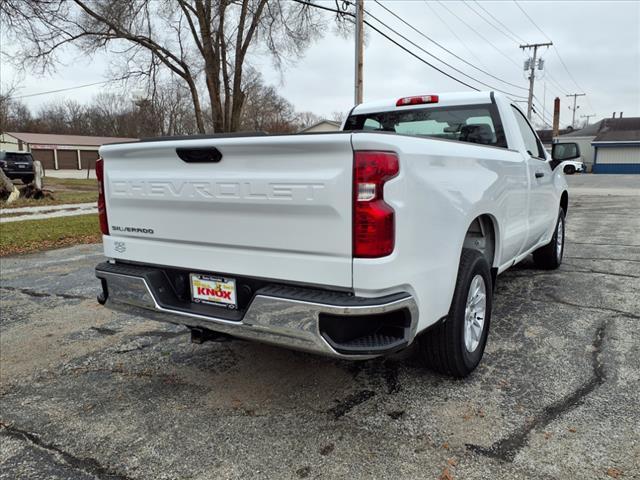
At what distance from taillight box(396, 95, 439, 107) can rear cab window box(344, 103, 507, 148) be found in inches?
2.2

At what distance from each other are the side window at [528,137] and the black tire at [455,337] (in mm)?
2038

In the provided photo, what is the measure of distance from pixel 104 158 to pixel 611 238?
28.1 ft

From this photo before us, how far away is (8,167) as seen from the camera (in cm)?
2664

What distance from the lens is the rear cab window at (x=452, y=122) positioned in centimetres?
439

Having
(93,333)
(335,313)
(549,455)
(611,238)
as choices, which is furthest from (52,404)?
(611,238)

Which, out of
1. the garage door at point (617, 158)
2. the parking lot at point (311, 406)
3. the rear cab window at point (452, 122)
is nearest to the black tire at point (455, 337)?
the parking lot at point (311, 406)

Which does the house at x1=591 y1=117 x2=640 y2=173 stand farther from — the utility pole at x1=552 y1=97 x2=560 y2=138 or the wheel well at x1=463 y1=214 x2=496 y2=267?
the wheel well at x1=463 y1=214 x2=496 y2=267

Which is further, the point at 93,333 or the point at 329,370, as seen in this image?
the point at 93,333

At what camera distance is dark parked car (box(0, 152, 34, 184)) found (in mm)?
26828

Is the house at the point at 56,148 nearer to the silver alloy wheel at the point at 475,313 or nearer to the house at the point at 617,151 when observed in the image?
the house at the point at 617,151

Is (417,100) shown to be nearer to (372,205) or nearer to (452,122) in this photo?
(452,122)

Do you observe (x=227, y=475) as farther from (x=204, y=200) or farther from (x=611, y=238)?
(x=611, y=238)

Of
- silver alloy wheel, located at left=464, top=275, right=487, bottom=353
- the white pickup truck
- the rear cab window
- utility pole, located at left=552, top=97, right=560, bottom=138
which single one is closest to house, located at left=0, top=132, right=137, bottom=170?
utility pole, located at left=552, top=97, right=560, bottom=138

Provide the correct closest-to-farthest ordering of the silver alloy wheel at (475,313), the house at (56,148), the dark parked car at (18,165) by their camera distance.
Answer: the silver alloy wheel at (475,313) < the dark parked car at (18,165) < the house at (56,148)
